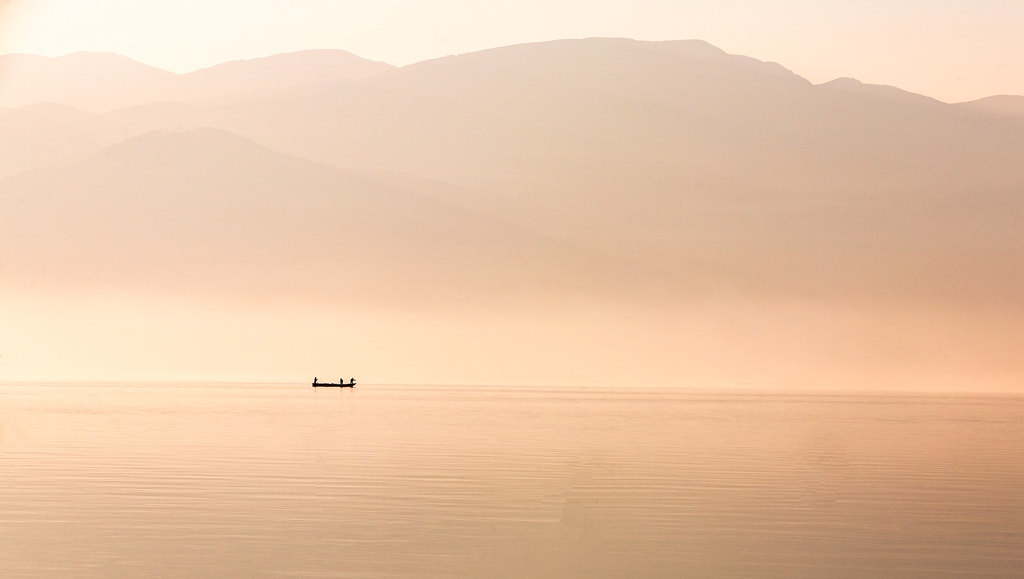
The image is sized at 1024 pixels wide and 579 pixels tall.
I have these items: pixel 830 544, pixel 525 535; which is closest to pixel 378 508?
pixel 525 535

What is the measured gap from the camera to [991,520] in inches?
1075

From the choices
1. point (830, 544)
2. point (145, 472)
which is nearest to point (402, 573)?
point (830, 544)

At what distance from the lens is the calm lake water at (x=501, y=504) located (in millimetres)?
21844

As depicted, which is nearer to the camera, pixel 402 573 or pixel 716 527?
pixel 402 573

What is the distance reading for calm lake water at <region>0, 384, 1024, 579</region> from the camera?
2184cm

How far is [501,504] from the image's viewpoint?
2889 cm

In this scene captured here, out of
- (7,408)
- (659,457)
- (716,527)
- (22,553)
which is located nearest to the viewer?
(22,553)

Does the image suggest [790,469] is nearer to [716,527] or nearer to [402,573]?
[716,527]

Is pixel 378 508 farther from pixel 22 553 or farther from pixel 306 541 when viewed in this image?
pixel 22 553

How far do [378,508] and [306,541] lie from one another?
183 inches

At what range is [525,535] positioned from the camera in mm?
24672

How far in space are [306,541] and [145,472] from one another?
13449 millimetres

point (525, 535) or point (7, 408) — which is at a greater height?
point (7, 408)

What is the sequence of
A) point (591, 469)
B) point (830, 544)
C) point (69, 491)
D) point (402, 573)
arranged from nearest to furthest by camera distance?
point (402, 573) → point (830, 544) → point (69, 491) → point (591, 469)
